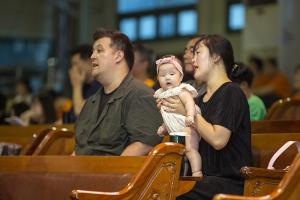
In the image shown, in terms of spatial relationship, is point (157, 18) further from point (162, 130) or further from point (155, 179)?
point (155, 179)

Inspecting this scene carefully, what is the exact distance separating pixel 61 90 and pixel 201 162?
36.3ft

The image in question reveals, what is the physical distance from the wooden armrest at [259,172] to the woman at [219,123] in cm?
36

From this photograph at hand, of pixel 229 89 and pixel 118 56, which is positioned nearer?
pixel 229 89

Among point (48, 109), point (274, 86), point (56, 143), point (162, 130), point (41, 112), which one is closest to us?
point (162, 130)

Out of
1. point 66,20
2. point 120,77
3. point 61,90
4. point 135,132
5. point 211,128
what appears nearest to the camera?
point 211,128

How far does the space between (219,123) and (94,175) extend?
0.73m

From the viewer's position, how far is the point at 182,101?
4719mm

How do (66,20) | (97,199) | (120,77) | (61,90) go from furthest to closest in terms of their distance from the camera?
(66,20)
(61,90)
(120,77)
(97,199)

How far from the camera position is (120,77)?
5.72m

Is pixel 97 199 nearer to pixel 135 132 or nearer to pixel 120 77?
pixel 135 132

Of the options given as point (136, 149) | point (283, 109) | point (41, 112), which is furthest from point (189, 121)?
point (41, 112)

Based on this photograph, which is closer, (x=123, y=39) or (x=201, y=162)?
(x=201, y=162)

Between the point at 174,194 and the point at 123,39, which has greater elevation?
the point at 123,39

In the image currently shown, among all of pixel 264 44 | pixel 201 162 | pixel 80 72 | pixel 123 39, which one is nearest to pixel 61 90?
pixel 264 44
